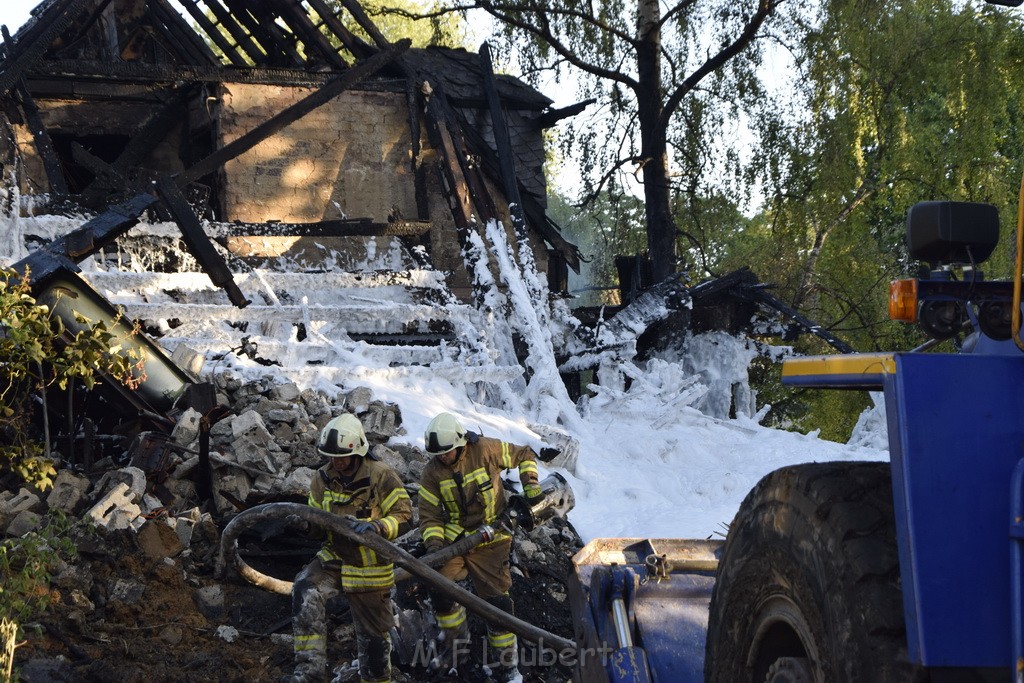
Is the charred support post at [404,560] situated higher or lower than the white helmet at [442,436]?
lower

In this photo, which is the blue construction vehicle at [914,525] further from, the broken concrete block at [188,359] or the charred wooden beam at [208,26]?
the charred wooden beam at [208,26]

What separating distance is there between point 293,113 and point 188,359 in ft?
18.1

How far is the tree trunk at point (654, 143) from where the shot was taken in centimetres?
1795

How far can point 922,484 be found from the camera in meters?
2.38

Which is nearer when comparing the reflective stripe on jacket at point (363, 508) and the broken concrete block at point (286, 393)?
the reflective stripe on jacket at point (363, 508)

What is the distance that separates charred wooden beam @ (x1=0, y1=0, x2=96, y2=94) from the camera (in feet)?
44.2

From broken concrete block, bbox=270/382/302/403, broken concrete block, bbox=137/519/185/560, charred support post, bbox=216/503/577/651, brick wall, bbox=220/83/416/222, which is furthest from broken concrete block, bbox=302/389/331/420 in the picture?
brick wall, bbox=220/83/416/222

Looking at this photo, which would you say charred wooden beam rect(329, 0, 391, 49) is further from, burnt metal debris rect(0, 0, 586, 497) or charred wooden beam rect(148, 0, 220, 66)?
charred wooden beam rect(148, 0, 220, 66)

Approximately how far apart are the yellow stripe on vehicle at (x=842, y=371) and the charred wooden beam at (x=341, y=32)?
1277 centimetres

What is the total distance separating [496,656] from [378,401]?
387 centimetres

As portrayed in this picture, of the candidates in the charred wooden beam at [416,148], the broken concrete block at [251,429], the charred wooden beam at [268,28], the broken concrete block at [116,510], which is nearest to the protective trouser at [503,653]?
the broken concrete block at [116,510]

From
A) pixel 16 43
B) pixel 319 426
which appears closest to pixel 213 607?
pixel 319 426

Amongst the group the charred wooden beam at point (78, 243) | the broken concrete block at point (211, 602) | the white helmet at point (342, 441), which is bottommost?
the broken concrete block at point (211, 602)

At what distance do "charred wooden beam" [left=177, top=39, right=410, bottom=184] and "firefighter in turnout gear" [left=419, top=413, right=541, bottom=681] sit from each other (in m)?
7.65
